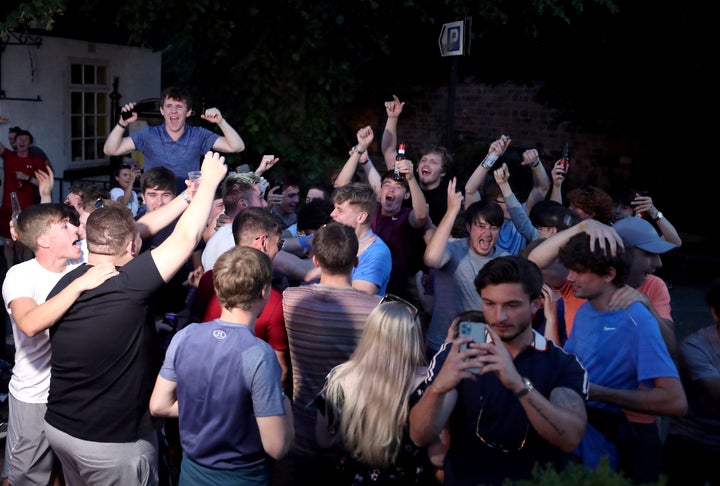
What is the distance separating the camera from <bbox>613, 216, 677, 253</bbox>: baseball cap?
163 inches

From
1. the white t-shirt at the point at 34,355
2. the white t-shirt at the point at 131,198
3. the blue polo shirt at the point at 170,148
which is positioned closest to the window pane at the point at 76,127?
the white t-shirt at the point at 131,198

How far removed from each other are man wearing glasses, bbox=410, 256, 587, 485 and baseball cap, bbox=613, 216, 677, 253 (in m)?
1.39

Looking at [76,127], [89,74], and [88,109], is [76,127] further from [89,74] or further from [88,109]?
[89,74]

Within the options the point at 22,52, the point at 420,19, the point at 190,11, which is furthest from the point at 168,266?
the point at 22,52

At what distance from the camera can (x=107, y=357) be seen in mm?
3424

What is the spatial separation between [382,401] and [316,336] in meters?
0.77

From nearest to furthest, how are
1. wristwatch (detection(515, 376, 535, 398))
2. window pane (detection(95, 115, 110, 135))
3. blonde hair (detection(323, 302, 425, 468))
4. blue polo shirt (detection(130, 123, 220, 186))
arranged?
wristwatch (detection(515, 376, 535, 398))
blonde hair (detection(323, 302, 425, 468))
blue polo shirt (detection(130, 123, 220, 186))
window pane (detection(95, 115, 110, 135))

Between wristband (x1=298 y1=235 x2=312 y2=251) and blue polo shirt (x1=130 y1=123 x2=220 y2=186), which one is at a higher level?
blue polo shirt (x1=130 y1=123 x2=220 y2=186)

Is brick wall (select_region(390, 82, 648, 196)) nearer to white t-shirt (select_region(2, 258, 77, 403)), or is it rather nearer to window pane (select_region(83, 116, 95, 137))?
window pane (select_region(83, 116, 95, 137))

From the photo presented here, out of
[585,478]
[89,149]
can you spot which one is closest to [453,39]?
[585,478]

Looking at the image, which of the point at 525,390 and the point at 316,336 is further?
the point at 316,336

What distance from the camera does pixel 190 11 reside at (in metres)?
9.62

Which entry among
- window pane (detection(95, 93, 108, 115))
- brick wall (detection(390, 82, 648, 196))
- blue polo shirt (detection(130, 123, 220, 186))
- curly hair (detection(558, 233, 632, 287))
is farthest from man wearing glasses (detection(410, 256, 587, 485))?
brick wall (detection(390, 82, 648, 196))

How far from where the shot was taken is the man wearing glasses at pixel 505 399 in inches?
102
